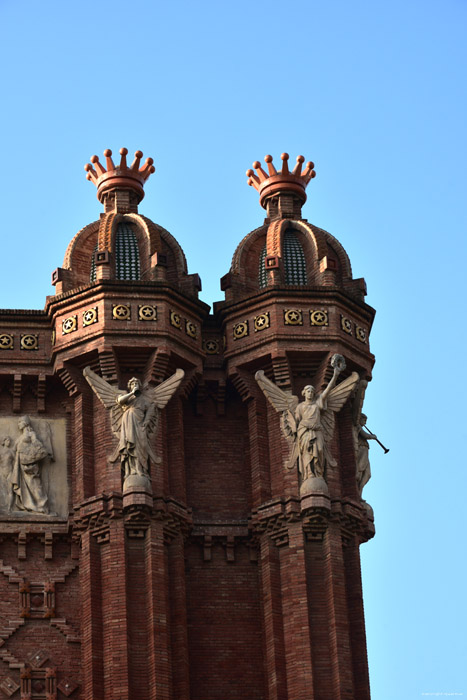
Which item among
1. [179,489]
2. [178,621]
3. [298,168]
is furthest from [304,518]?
[298,168]

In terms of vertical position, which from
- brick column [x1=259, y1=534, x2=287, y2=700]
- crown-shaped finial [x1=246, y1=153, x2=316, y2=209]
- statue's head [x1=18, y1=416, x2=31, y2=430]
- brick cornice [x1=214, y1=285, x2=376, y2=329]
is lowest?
brick column [x1=259, y1=534, x2=287, y2=700]

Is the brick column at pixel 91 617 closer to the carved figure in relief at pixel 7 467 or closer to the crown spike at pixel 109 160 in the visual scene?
the carved figure in relief at pixel 7 467

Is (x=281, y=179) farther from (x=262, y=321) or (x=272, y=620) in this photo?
(x=272, y=620)

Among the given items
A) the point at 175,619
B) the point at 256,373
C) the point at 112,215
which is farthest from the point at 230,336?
the point at 175,619

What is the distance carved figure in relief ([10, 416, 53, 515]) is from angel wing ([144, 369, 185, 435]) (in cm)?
214

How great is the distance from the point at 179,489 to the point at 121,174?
713 centimetres

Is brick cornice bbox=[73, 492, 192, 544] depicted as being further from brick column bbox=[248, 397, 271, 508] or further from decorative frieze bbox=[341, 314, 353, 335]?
decorative frieze bbox=[341, 314, 353, 335]

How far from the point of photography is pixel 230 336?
132 feet

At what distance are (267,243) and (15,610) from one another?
9168 mm

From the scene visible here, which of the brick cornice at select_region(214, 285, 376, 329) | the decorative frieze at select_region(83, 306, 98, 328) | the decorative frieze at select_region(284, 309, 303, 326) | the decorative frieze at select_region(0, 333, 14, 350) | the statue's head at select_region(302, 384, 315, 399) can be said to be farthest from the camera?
the decorative frieze at select_region(0, 333, 14, 350)

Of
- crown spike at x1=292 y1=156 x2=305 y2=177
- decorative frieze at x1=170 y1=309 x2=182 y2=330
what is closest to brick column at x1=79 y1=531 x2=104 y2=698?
decorative frieze at x1=170 y1=309 x2=182 y2=330

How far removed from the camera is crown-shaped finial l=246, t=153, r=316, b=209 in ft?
139

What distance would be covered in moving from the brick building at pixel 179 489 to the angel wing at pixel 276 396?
0.21m

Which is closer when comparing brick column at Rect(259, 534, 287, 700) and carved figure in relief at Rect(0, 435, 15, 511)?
brick column at Rect(259, 534, 287, 700)
